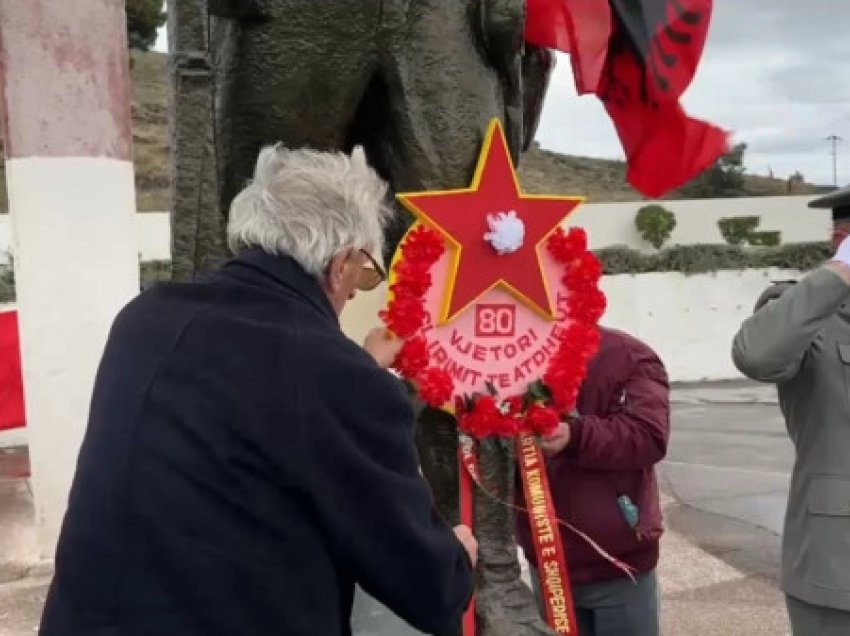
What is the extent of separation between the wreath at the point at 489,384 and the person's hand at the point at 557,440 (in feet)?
0.37

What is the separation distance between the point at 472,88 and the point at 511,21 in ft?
0.49

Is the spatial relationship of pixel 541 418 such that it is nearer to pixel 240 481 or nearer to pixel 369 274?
pixel 369 274

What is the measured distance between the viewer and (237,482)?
1.47m

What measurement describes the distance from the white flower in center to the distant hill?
2256 centimetres

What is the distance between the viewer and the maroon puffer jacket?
97.9 inches

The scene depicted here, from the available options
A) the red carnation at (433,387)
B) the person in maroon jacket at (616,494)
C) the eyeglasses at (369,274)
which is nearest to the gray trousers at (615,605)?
the person in maroon jacket at (616,494)

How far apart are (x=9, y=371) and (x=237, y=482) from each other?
6.16 meters

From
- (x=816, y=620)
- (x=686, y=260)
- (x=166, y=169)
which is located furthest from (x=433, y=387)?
(x=166, y=169)

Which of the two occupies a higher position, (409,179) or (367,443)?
(409,179)

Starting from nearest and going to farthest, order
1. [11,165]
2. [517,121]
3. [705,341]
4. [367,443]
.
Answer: [367,443] < [517,121] < [11,165] < [705,341]

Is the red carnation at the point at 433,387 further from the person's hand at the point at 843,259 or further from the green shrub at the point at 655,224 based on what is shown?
the green shrub at the point at 655,224

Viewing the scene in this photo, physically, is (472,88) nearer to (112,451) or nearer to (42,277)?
(112,451)

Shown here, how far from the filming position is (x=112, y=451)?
4.92ft

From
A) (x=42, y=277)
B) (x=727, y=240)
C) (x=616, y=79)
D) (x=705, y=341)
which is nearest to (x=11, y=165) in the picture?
(x=42, y=277)
